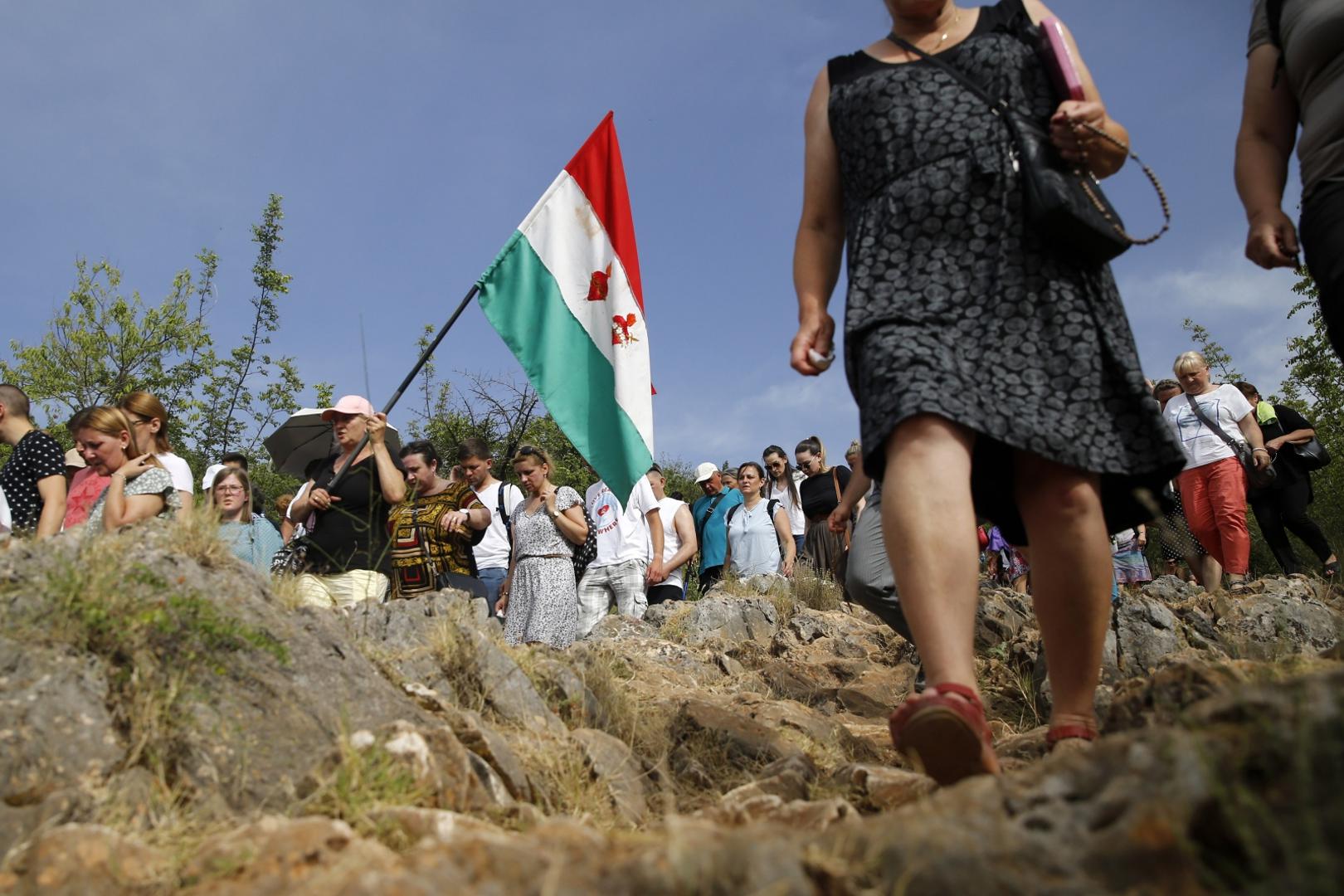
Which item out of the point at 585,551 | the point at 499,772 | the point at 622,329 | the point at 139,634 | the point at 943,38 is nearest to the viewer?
the point at 139,634

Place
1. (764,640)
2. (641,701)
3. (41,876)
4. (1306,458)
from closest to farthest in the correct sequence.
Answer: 1. (41,876)
2. (641,701)
3. (764,640)
4. (1306,458)

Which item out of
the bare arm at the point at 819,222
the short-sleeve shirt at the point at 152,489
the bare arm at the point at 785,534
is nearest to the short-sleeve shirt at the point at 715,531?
the bare arm at the point at 785,534

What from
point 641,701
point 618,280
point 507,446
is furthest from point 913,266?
point 507,446

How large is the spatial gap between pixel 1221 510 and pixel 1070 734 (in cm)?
586

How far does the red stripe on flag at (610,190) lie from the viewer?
7082 mm

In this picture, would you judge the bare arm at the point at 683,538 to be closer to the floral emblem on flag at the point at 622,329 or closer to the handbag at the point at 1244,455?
the floral emblem on flag at the point at 622,329

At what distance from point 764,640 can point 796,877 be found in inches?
249

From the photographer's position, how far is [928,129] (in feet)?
9.25

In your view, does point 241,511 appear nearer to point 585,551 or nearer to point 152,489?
point 152,489

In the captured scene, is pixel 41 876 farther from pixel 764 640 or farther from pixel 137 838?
pixel 764 640

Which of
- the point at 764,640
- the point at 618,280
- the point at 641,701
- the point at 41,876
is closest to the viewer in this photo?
the point at 41,876

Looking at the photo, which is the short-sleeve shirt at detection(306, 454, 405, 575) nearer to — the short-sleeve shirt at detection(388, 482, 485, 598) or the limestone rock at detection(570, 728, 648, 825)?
the short-sleeve shirt at detection(388, 482, 485, 598)

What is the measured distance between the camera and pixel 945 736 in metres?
2.06

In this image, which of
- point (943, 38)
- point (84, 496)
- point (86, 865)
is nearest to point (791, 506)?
point (84, 496)
